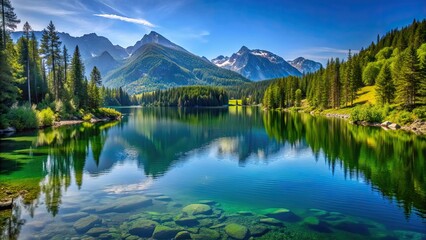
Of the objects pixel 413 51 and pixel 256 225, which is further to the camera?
pixel 413 51

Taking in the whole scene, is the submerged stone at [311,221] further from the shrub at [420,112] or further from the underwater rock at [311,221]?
the shrub at [420,112]

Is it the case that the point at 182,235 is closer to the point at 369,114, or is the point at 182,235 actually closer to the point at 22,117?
the point at 22,117

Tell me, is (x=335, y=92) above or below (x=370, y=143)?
above

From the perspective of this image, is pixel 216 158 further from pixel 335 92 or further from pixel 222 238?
pixel 335 92

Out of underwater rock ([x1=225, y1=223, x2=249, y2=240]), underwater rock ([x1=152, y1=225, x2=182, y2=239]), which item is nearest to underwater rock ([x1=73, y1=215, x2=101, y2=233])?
underwater rock ([x1=152, y1=225, x2=182, y2=239])

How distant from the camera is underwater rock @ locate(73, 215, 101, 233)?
16.3 meters

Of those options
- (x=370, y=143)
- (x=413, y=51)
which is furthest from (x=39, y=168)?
(x=413, y=51)

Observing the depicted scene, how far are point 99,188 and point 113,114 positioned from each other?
9355 centimetres

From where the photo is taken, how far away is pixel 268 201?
21734 millimetres

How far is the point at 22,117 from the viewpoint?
59.5m

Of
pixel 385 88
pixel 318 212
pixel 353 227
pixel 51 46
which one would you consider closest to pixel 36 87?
pixel 51 46

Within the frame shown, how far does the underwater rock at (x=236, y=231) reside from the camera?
1567cm

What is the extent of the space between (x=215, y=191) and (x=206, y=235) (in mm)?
8708

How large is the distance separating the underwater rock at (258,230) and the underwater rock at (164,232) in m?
4.00
